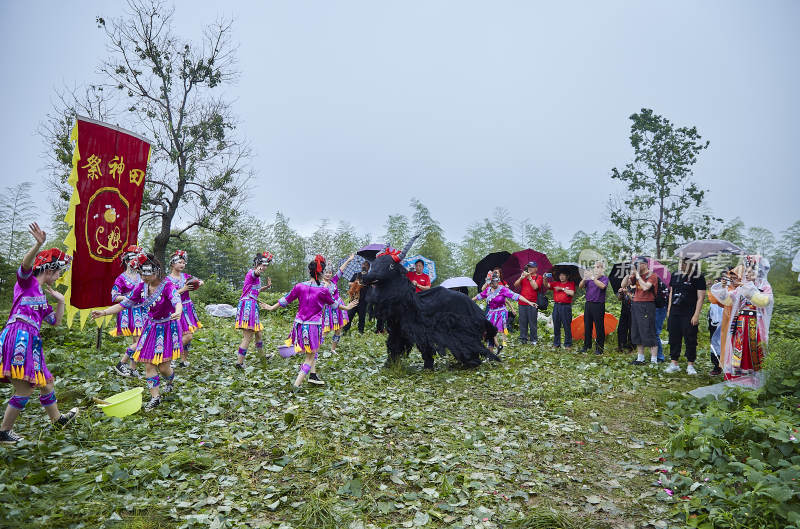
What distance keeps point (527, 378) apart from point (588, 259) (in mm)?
4769

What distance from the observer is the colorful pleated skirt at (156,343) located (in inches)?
228

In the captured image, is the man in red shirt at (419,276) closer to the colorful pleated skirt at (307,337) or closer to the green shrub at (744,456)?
the colorful pleated skirt at (307,337)

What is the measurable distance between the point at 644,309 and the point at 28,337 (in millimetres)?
9430

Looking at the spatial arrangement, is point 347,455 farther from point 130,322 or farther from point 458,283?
point 458,283

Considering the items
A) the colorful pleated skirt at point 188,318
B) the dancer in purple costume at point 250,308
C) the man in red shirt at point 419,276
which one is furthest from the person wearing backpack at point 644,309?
the colorful pleated skirt at point 188,318

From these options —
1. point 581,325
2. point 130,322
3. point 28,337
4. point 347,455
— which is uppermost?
point 28,337

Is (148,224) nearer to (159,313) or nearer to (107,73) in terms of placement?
(107,73)

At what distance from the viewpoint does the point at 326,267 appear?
733 cm

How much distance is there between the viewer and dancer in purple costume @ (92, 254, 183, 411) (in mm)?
5785

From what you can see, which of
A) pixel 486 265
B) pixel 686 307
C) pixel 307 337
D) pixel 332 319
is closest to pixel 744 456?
pixel 686 307

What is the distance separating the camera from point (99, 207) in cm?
693

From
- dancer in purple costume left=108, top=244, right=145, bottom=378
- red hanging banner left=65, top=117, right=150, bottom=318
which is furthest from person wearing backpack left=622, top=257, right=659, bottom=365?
red hanging banner left=65, top=117, right=150, bottom=318

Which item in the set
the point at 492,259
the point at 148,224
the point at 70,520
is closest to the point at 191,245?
the point at 148,224

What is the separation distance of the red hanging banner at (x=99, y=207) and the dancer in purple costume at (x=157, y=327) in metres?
1.19
